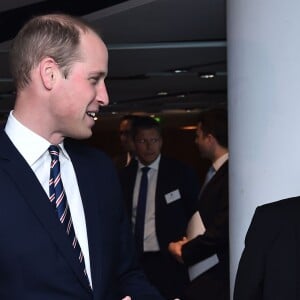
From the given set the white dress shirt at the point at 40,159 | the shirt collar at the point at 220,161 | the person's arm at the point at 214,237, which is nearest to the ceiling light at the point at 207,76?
the shirt collar at the point at 220,161

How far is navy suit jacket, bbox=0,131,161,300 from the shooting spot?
5.43 feet

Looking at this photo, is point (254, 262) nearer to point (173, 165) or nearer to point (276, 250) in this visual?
point (276, 250)

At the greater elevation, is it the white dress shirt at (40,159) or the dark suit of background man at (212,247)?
the white dress shirt at (40,159)

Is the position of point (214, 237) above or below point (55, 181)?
below

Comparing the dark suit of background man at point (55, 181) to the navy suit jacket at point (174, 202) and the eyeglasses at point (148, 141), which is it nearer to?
the navy suit jacket at point (174, 202)

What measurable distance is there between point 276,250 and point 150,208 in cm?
317

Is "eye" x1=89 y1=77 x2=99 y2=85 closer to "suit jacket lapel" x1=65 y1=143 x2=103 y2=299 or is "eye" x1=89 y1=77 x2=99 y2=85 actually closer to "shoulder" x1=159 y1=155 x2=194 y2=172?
"suit jacket lapel" x1=65 y1=143 x2=103 y2=299

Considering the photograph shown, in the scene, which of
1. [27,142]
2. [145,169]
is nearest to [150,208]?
[145,169]

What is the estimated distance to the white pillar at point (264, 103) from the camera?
250 centimetres

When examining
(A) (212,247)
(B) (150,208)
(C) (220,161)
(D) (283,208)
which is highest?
(C) (220,161)

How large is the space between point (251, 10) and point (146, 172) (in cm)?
253

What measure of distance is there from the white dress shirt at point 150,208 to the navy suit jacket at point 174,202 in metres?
0.04

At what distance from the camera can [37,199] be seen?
1726mm

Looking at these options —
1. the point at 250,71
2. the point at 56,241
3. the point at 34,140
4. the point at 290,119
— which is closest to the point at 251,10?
the point at 250,71
